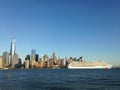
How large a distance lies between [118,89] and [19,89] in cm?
2293

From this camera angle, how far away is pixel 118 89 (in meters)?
62.1

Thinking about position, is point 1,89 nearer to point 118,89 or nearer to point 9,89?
point 9,89

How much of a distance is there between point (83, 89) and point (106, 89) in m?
5.28

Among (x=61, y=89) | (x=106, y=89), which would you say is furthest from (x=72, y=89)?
(x=106, y=89)

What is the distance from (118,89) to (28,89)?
20.7 meters

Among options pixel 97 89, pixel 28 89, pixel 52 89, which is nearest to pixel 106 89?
pixel 97 89

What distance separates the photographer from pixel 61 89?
210ft

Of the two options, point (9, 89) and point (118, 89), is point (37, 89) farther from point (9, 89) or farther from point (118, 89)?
point (118, 89)

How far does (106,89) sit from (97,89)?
212 centimetres

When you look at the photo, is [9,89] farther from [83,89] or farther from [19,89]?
[83,89]

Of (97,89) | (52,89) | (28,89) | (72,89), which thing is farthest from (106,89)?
(28,89)

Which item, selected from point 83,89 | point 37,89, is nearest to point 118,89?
point 83,89

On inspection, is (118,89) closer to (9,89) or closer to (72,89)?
(72,89)

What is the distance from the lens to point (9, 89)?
6341 centimetres
